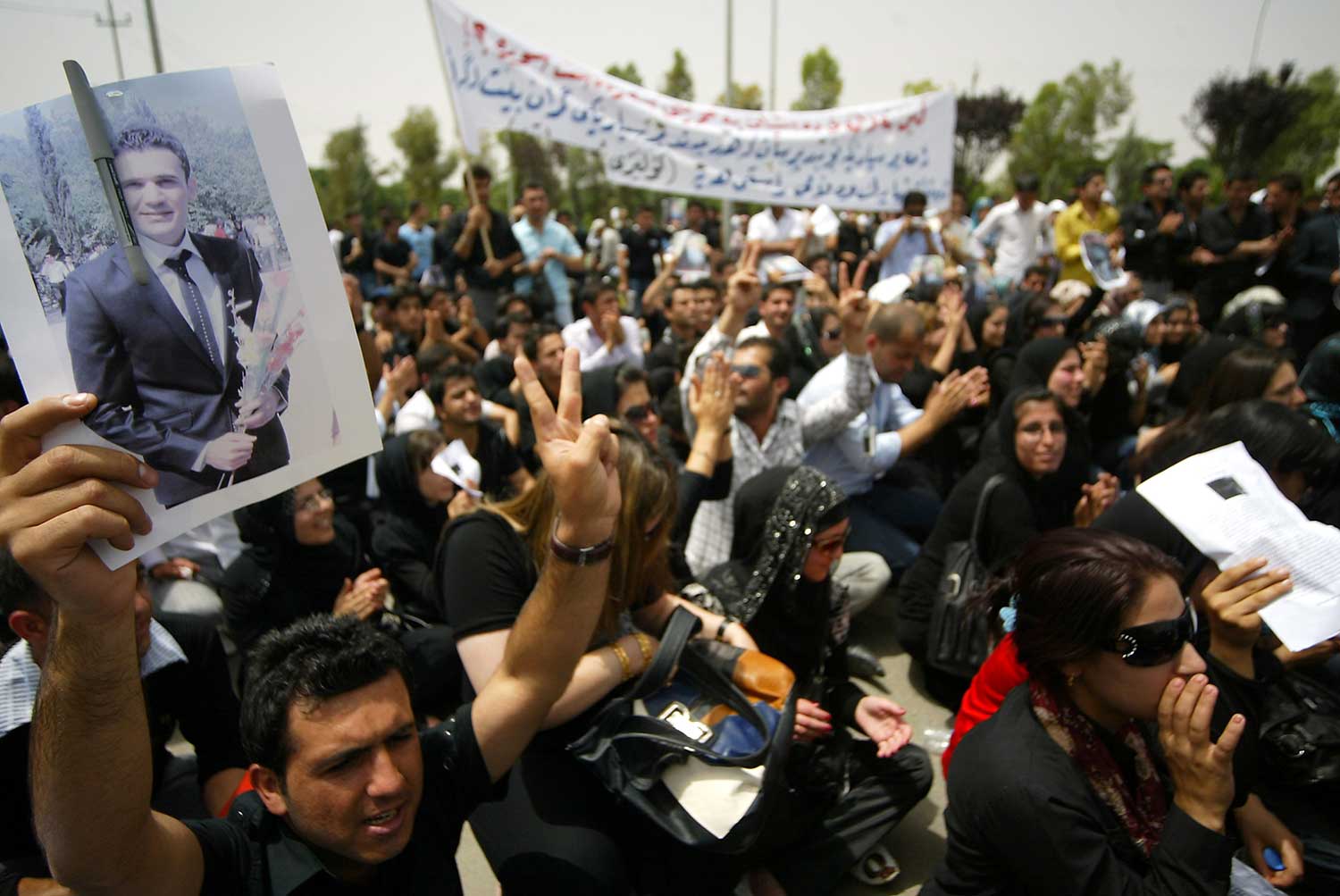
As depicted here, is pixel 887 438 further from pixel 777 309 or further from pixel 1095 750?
pixel 1095 750

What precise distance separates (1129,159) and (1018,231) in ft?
91.9

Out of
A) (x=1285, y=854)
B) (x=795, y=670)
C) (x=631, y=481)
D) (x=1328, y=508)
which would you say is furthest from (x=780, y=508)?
(x=1328, y=508)

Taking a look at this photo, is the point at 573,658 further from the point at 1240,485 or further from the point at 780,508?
the point at 1240,485

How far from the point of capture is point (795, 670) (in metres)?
2.85

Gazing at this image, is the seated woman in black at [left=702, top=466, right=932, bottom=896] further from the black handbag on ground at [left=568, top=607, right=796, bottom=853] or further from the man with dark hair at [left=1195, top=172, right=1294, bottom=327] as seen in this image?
the man with dark hair at [left=1195, top=172, right=1294, bottom=327]

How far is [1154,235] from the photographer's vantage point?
8.54 m

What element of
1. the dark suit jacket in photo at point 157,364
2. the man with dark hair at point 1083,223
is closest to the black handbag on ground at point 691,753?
the dark suit jacket in photo at point 157,364

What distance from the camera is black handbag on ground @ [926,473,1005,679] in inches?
124

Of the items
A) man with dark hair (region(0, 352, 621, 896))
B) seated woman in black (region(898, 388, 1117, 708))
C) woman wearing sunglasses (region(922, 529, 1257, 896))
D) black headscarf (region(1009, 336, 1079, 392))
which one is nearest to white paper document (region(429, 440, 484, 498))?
seated woman in black (region(898, 388, 1117, 708))

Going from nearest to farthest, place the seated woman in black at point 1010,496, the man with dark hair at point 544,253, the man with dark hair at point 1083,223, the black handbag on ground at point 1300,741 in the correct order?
the black handbag on ground at point 1300,741 → the seated woman in black at point 1010,496 → the man with dark hair at point 544,253 → the man with dark hair at point 1083,223

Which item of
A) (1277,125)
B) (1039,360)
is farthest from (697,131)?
(1277,125)

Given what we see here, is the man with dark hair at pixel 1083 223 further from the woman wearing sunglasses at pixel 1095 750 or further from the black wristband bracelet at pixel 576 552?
the black wristband bracelet at pixel 576 552

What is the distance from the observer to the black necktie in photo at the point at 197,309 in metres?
1.07

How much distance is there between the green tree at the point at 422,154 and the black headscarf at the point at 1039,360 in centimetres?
3637
